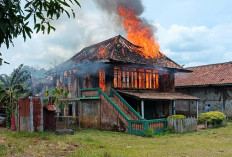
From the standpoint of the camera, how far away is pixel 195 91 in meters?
29.3

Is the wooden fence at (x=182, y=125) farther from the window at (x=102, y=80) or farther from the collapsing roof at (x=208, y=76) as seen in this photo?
the collapsing roof at (x=208, y=76)

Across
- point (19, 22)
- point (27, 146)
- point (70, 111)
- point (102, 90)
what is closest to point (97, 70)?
point (102, 90)

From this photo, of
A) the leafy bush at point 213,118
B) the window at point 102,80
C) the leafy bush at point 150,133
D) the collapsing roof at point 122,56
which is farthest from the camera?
the window at point 102,80

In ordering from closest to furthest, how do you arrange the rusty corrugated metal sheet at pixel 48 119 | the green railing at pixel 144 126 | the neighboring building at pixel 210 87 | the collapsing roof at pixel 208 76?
the green railing at pixel 144 126, the rusty corrugated metal sheet at pixel 48 119, the neighboring building at pixel 210 87, the collapsing roof at pixel 208 76

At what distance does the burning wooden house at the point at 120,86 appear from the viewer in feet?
59.2

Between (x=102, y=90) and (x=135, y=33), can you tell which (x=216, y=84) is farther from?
(x=102, y=90)

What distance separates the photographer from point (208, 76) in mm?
29109

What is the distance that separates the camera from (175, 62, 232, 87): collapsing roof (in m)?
27.0

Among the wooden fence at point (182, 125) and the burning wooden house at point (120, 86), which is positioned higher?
the burning wooden house at point (120, 86)

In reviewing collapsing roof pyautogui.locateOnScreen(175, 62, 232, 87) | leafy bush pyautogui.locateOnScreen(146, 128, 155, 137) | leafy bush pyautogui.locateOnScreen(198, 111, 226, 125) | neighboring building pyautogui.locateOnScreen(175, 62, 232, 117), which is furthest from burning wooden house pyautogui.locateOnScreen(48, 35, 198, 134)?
collapsing roof pyautogui.locateOnScreen(175, 62, 232, 87)

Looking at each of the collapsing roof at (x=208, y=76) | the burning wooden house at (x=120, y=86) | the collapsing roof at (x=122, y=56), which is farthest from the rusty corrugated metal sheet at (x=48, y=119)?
the collapsing roof at (x=208, y=76)

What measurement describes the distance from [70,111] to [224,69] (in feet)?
60.8

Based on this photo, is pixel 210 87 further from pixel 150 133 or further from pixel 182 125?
pixel 150 133

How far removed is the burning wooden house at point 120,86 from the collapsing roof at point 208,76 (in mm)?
5001
